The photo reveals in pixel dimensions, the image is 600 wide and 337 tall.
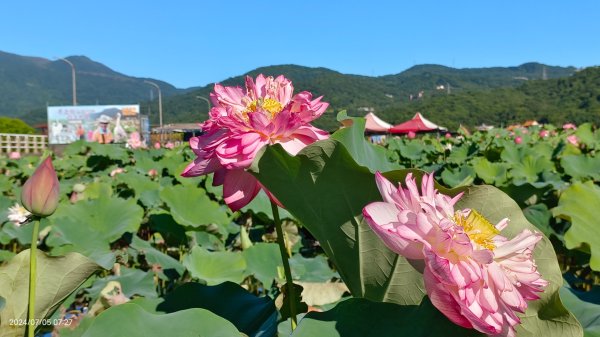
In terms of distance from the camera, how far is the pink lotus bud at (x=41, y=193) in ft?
2.19

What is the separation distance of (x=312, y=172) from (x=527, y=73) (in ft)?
598

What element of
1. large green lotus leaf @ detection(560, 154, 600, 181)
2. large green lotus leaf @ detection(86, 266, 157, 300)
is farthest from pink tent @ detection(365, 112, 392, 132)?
large green lotus leaf @ detection(86, 266, 157, 300)

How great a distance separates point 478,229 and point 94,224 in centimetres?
191

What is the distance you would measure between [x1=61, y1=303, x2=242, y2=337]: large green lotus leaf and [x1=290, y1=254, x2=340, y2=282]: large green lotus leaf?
3.90 feet

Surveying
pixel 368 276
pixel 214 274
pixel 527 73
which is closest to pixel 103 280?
pixel 214 274

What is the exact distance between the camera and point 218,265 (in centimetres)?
162

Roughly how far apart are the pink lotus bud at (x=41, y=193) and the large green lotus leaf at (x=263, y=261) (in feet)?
3.42

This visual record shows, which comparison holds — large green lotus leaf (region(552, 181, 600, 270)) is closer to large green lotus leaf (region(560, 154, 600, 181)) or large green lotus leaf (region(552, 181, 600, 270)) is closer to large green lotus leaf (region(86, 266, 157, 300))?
large green lotus leaf (region(86, 266, 157, 300))

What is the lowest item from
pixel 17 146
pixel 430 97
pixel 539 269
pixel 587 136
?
pixel 17 146

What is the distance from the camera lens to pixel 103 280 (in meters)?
1.56

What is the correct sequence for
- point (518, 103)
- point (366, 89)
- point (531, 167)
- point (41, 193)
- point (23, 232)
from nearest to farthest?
point (41, 193), point (23, 232), point (531, 167), point (518, 103), point (366, 89)

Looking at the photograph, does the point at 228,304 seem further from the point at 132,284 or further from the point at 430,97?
the point at 430,97

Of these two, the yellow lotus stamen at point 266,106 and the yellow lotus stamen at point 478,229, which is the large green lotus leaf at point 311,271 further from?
the yellow lotus stamen at point 478,229

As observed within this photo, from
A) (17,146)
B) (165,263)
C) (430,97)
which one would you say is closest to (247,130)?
(165,263)
